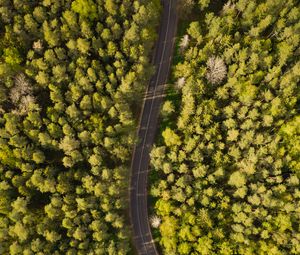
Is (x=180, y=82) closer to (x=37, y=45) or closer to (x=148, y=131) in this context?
(x=148, y=131)

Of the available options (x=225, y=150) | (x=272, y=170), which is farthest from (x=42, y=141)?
(x=272, y=170)

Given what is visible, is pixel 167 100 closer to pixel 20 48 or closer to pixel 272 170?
pixel 272 170

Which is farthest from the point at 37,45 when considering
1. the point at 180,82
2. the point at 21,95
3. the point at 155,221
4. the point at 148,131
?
the point at 155,221

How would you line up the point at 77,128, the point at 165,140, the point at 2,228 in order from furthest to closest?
the point at 165,140 < the point at 77,128 < the point at 2,228

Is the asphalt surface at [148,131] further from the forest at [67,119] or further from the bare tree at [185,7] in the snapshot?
the forest at [67,119]

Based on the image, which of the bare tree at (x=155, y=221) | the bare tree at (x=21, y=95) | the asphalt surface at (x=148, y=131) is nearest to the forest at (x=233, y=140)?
the bare tree at (x=155, y=221)

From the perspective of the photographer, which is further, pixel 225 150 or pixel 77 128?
pixel 225 150
